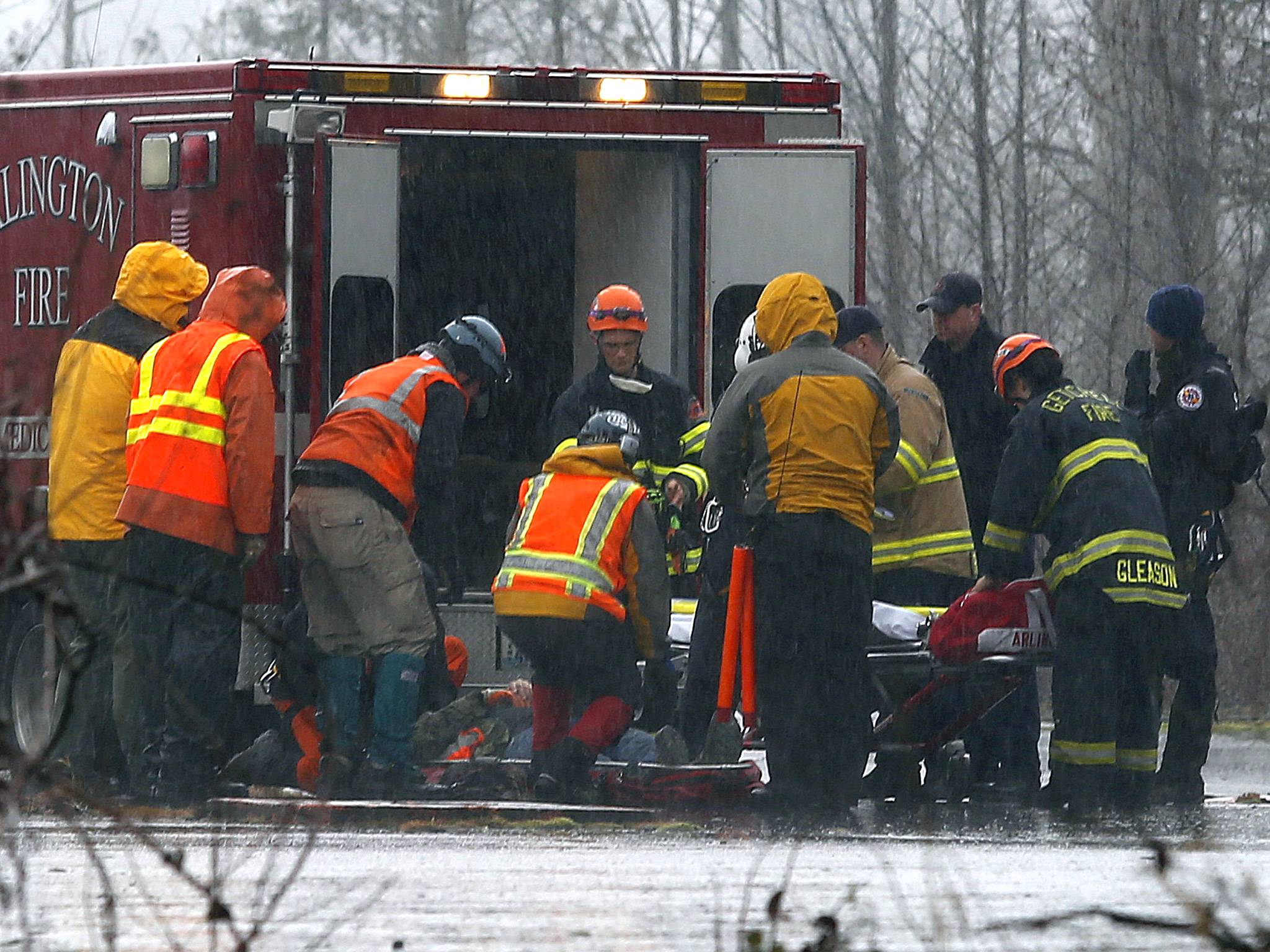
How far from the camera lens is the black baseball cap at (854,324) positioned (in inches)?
329

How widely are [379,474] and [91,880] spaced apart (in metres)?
2.80

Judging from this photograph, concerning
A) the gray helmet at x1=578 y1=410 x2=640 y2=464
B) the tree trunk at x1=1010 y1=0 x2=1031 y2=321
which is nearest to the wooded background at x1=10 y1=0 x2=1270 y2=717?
the tree trunk at x1=1010 y1=0 x2=1031 y2=321

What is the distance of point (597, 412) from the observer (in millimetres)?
8531

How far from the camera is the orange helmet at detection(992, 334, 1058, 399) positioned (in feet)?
26.3

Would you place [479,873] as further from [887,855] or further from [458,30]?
[458,30]

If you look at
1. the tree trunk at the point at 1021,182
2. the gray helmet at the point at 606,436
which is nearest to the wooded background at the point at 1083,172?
the tree trunk at the point at 1021,182

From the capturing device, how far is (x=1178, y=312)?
8.38 meters

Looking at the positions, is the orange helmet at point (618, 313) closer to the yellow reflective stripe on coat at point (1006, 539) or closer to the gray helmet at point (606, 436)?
the gray helmet at point (606, 436)

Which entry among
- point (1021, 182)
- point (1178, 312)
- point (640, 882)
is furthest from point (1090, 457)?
point (1021, 182)

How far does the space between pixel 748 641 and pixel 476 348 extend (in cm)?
139

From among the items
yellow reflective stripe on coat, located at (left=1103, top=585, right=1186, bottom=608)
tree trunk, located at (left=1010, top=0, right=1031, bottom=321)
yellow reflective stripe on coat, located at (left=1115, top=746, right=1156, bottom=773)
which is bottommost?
yellow reflective stripe on coat, located at (left=1115, top=746, right=1156, bottom=773)

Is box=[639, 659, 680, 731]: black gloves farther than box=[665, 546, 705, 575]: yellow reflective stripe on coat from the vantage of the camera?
No

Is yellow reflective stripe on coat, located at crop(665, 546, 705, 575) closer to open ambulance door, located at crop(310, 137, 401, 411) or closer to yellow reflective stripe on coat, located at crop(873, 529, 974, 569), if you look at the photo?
yellow reflective stripe on coat, located at crop(873, 529, 974, 569)

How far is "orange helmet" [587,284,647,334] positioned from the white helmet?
1.18 feet
